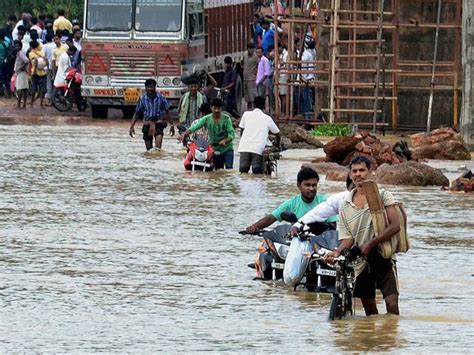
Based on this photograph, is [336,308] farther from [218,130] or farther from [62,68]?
[62,68]

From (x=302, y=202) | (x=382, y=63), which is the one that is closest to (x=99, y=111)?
(x=382, y=63)

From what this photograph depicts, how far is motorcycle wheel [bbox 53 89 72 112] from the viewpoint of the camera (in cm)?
3922

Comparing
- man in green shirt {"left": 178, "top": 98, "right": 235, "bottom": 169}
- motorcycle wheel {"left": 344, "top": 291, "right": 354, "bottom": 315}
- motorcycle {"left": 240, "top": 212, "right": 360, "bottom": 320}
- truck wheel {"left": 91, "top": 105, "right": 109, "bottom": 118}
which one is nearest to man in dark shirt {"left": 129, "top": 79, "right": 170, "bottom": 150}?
man in green shirt {"left": 178, "top": 98, "right": 235, "bottom": 169}

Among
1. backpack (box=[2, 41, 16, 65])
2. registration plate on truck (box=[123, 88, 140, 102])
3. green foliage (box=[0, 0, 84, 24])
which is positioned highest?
green foliage (box=[0, 0, 84, 24])

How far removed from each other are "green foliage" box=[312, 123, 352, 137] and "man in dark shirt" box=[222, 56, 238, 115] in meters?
7.02

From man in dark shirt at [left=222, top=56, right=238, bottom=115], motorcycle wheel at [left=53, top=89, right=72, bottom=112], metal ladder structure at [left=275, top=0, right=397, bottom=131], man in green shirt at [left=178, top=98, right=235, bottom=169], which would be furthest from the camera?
motorcycle wheel at [left=53, top=89, right=72, bottom=112]

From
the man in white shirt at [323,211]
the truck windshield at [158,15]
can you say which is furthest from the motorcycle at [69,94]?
the man in white shirt at [323,211]

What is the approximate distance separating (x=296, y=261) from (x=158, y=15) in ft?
77.9

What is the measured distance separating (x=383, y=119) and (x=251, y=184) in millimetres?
9442

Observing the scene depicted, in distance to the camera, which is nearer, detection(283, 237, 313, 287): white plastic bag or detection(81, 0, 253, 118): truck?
detection(283, 237, 313, 287): white plastic bag

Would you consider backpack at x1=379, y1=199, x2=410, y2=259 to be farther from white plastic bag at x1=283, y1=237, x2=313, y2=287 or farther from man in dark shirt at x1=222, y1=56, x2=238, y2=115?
man in dark shirt at x1=222, y1=56, x2=238, y2=115

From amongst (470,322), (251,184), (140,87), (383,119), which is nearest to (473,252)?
(470,322)

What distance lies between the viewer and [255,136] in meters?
23.3

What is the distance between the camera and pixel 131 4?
35812 millimetres
